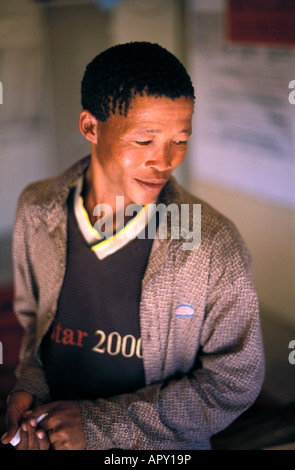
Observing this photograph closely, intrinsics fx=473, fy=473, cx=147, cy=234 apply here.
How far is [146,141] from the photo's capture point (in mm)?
859

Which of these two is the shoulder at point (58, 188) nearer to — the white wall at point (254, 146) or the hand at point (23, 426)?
the hand at point (23, 426)

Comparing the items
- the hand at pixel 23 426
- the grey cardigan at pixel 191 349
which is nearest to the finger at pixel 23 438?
the hand at pixel 23 426

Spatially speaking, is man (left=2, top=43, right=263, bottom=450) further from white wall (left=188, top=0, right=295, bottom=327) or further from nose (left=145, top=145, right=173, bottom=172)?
white wall (left=188, top=0, right=295, bottom=327)

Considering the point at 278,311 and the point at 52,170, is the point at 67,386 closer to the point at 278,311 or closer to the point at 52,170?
the point at 278,311

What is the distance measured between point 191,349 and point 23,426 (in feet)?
1.37

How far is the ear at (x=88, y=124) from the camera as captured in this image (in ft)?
3.14

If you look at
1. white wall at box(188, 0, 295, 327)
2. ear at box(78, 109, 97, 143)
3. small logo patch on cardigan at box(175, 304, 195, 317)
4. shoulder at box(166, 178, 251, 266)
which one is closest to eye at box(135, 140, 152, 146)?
ear at box(78, 109, 97, 143)

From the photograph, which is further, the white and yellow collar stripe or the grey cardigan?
the white and yellow collar stripe

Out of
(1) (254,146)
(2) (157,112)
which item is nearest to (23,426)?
(2) (157,112)

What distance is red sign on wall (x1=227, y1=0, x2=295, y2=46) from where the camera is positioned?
96.2 inches

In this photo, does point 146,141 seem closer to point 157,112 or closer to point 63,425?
point 157,112

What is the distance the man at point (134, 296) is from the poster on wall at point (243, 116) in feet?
5.56

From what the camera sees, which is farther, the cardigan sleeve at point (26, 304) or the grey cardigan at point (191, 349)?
the cardigan sleeve at point (26, 304)

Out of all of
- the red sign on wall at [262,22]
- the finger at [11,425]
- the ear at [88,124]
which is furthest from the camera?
the red sign on wall at [262,22]
